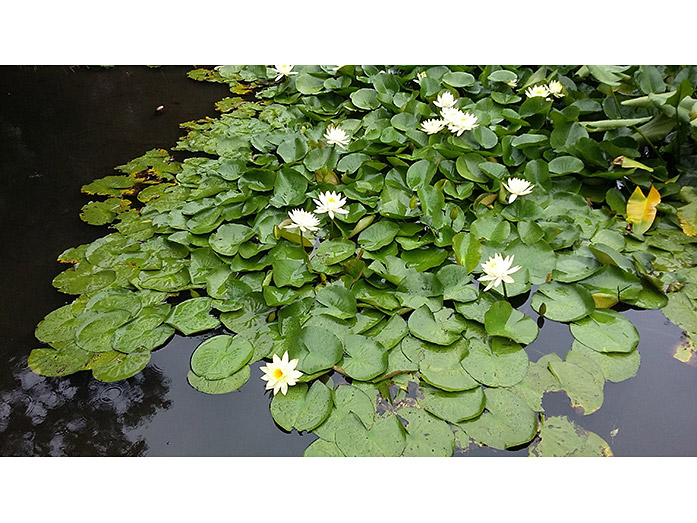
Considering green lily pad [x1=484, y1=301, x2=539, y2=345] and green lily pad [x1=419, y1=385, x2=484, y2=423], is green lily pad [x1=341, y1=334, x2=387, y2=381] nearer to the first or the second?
green lily pad [x1=419, y1=385, x2=484, y2=423]

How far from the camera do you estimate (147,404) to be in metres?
1.75

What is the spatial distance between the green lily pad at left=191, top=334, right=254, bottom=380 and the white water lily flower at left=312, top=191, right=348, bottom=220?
0.73m

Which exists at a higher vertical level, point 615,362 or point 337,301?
point 337,301

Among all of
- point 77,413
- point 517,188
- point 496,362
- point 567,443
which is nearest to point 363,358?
point 496,362

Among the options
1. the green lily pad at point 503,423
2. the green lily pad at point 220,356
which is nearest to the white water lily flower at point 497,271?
the green lily pad at point 503,423

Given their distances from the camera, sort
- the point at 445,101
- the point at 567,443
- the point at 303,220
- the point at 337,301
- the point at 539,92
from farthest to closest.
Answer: the point at 539,92 < the point at 445,101 < the point at 303,220 < the point at 337,301 < the point at 567,443

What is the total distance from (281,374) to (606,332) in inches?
50.0

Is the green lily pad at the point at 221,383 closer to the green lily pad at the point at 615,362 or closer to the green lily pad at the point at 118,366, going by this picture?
the green lily pad at the point at 118,366

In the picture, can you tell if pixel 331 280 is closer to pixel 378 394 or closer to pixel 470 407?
pixel 378 394

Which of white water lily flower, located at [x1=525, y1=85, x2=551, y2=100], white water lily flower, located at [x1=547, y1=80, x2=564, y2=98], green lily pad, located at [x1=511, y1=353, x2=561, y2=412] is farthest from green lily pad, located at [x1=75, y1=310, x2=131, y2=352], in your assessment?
white water lily flower, located at [x1=547, y1=80, x2=564, y2=98]

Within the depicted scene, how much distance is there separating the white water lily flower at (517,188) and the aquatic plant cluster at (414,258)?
17 millimetres

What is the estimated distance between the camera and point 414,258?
7.06ft

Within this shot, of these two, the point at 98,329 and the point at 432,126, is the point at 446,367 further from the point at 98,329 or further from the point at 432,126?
the point at 432,126

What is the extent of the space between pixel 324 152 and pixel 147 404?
5.27ft
